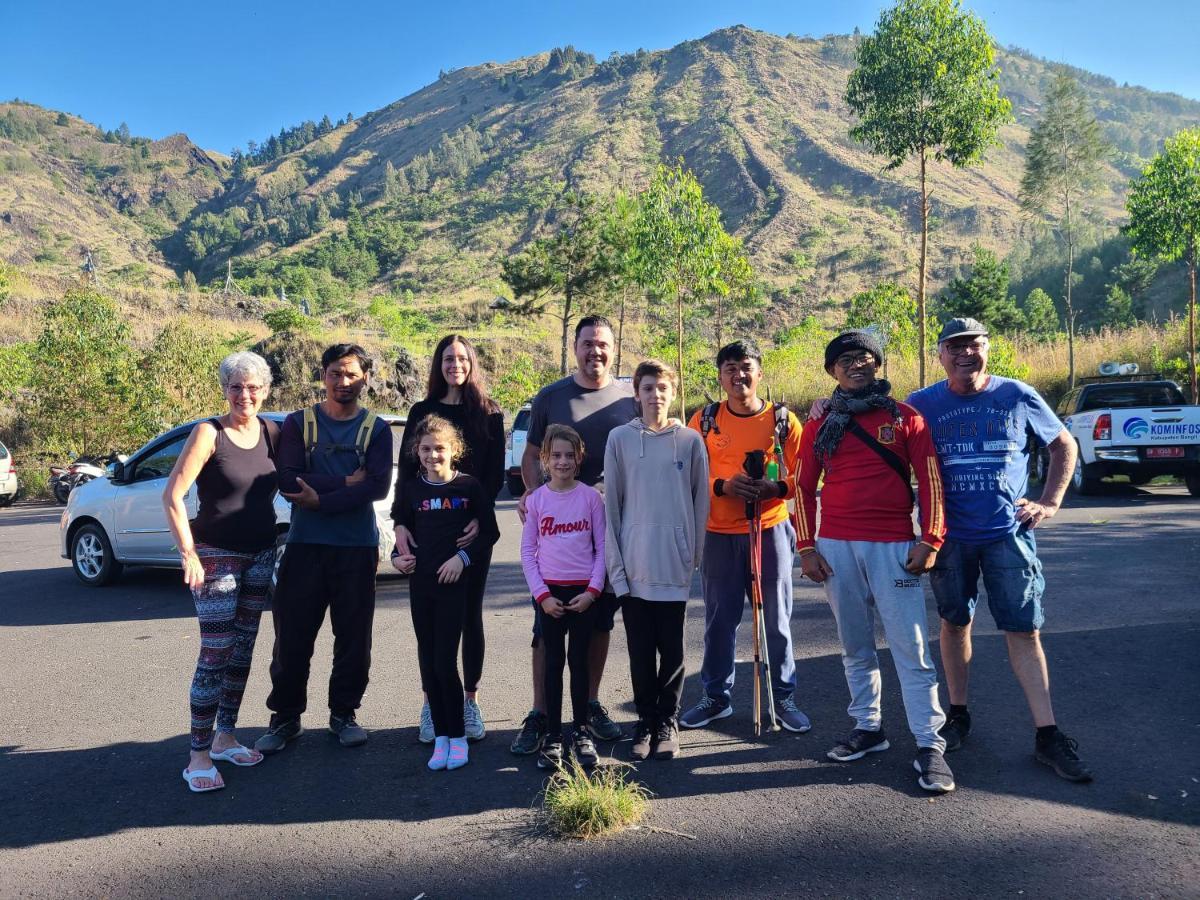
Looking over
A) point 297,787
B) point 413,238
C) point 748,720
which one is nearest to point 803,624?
point 748,720

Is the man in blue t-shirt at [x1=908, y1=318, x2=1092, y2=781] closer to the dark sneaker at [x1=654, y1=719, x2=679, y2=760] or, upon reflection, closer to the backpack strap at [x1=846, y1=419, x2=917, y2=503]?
the backpack strap at [x1=846, y1=419, x2=917, y2=503]

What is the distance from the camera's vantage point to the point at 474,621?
466 centimetres

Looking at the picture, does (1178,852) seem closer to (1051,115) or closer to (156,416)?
(156,416)

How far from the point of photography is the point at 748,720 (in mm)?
4902

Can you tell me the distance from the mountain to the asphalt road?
65461 millimetres

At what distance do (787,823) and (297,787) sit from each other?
2205mm

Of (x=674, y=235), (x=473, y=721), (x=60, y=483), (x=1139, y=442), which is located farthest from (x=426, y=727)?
(x=674, y=235)

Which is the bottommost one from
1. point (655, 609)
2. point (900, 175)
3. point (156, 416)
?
point (655, 609)

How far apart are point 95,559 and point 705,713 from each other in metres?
7.19

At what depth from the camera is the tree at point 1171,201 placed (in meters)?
18.4

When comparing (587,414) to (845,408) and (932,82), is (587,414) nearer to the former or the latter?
(845,408)

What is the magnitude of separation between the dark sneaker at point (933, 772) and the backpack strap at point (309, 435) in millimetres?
3216

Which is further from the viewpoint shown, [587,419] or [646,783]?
[587,419]

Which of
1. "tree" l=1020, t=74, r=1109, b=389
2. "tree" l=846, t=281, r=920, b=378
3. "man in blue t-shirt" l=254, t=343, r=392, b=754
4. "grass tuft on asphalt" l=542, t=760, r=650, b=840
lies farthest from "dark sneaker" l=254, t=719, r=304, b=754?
"tree" l=1020, t=74, r=1109, b=389
